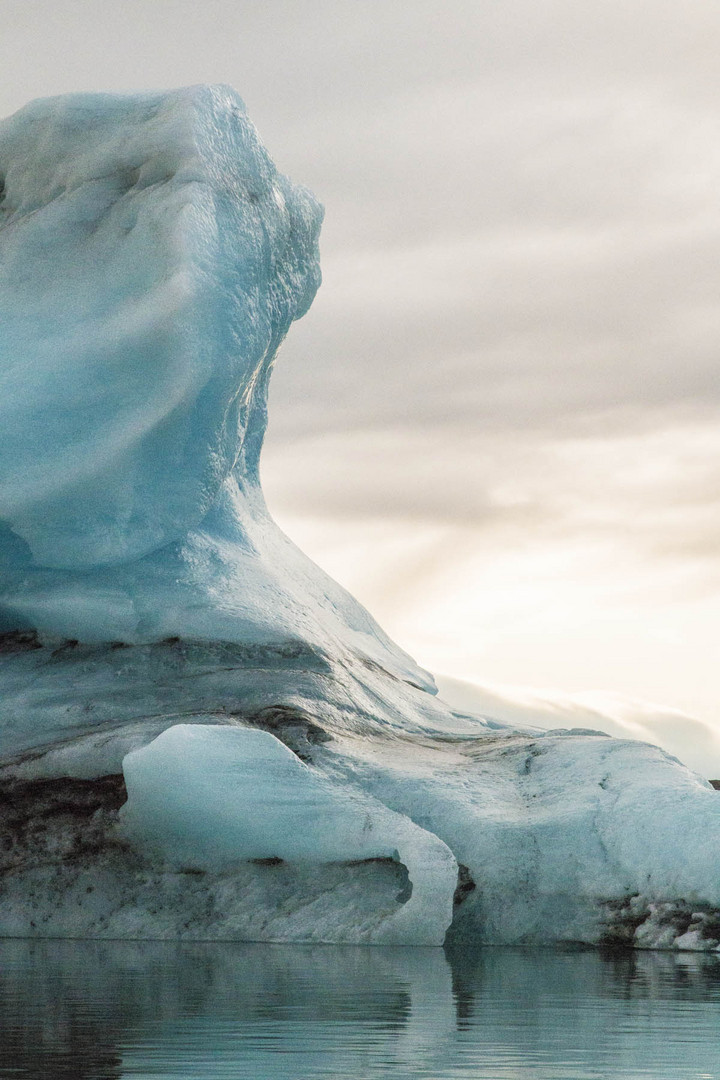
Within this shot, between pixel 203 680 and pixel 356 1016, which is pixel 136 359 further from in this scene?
pixel 356 1016

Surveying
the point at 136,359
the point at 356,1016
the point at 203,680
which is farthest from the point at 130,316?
the point at 356,1016

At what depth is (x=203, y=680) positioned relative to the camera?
12.8 metres

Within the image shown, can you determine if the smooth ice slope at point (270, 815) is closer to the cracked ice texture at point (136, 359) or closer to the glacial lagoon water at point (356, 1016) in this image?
the glacial lagoon water at point (356, 1016)

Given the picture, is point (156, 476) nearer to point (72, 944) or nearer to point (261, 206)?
point (261, 206)

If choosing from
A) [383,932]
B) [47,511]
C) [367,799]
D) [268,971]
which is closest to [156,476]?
[47,511]

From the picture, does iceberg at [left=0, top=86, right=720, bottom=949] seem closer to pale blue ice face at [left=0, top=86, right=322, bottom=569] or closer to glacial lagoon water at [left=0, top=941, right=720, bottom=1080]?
pale blue ice face at [left=0, top=86, right=322, bottom=569]

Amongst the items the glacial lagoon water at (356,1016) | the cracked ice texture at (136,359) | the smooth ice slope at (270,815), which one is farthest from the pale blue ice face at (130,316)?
the glacial lagoon water at (356,1016)

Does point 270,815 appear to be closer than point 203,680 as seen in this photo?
Yes

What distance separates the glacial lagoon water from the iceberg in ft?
3.51

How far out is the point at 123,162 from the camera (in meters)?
13.8

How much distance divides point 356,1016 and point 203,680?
21.9 ft

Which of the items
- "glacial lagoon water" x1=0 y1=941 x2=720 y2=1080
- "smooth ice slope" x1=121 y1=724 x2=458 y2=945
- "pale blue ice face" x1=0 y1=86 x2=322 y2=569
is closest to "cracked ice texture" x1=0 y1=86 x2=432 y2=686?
"pale blue ice face" x1=0 y1=86 x2=322 y2=569

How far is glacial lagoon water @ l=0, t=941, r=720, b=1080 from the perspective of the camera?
5031 millimetres

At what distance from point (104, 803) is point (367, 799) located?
227 centimetres
